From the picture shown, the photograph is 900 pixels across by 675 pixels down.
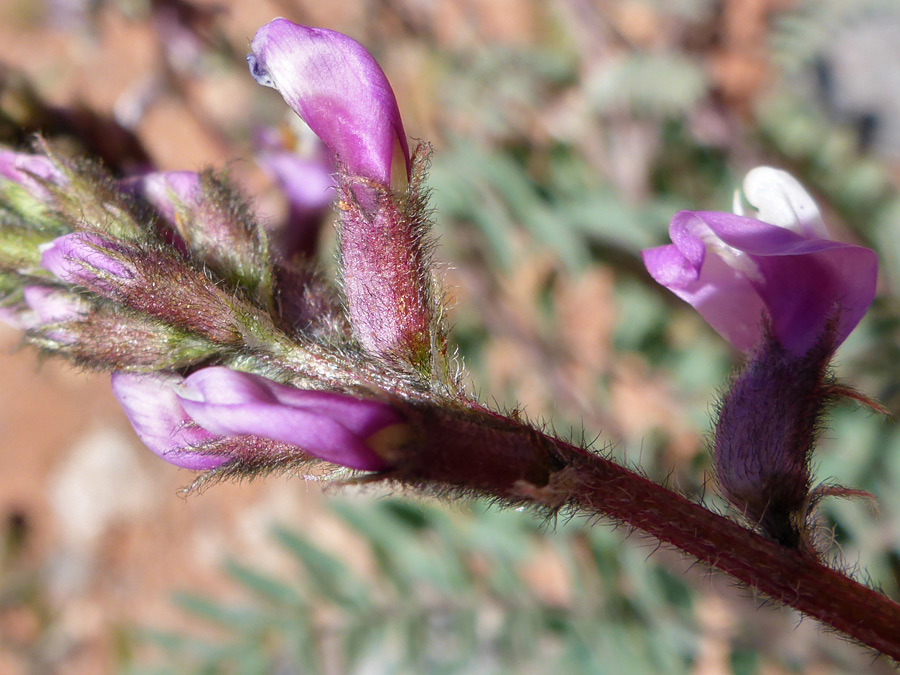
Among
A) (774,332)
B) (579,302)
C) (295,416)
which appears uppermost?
(774,332)

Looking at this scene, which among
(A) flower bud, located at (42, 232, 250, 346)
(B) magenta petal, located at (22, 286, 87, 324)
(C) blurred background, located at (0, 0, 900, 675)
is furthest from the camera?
(C) blurred background, located at (0, 0, 900, 675)

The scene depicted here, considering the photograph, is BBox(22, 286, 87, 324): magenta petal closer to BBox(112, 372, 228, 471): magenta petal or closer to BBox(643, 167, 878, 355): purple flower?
BBox(112, 372, 228, 471): magenta petal

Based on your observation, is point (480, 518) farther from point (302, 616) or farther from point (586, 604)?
point (302, 616)

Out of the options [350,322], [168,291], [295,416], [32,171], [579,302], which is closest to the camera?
[295,416]

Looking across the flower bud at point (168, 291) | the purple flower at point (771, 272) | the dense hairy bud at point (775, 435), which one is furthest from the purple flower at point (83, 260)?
the dense hairy bud at point (775, 435)

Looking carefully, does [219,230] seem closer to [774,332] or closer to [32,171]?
[32,171]

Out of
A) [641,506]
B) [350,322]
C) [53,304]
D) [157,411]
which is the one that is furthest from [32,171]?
[641,506]

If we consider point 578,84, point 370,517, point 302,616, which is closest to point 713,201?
point 578,84

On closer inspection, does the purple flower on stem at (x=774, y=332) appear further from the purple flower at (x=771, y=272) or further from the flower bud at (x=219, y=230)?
the flower bud at (x=219, y=230)

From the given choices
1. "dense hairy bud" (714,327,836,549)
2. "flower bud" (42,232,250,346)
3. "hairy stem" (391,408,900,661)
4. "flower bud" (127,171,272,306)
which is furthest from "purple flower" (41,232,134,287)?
"dense hairy bud" (714,327,836,549)
